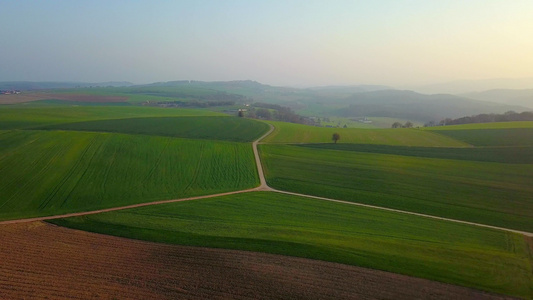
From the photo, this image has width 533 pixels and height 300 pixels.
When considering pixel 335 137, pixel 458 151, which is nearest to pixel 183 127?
pixel 335 137

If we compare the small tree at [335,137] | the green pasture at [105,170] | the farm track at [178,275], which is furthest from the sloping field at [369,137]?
the farm track at [178,275]

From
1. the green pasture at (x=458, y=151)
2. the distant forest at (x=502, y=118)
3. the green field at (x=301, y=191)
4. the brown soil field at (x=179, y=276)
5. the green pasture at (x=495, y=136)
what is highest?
the distant forest at (x=502, y=118)

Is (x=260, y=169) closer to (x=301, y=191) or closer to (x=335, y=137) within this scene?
(x=301, y=191)

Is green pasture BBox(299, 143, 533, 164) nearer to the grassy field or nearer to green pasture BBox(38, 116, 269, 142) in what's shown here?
green pasture BBox(38, 116, 269, 142)

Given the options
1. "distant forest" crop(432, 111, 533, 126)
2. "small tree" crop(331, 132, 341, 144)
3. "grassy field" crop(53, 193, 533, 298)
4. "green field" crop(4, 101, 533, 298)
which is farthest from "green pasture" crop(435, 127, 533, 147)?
"grassy field" crop(53, 193, 533, 298)

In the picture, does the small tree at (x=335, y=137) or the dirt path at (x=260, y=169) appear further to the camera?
the small tree at (x=335, y=137)

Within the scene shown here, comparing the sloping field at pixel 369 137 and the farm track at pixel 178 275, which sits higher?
the sloping field at pixel 369 137

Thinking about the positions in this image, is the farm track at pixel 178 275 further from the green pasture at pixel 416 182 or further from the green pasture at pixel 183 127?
the green pasture at pixel 183 127
